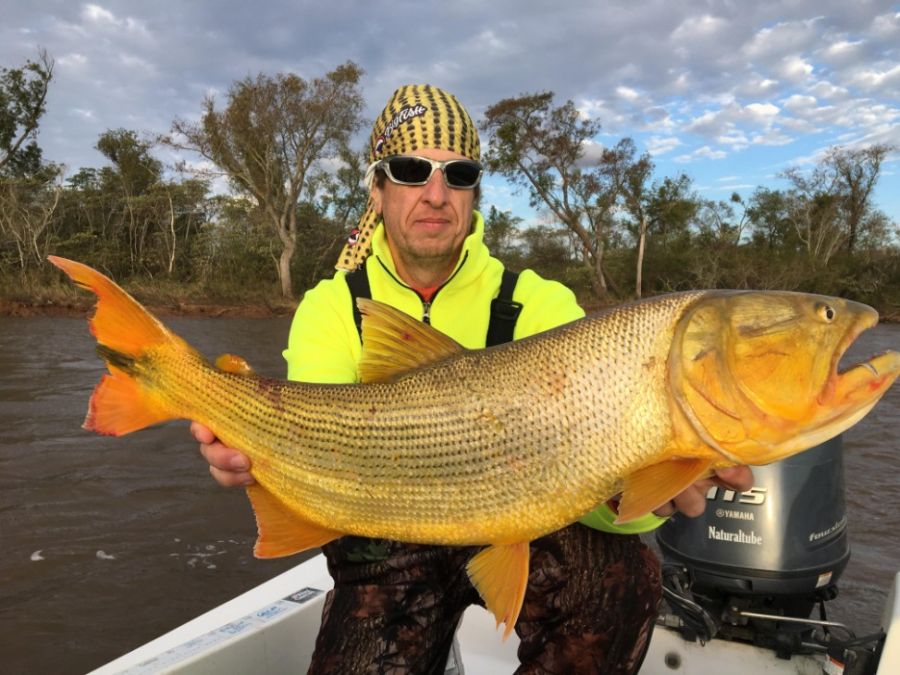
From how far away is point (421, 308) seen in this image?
3000 millimetres

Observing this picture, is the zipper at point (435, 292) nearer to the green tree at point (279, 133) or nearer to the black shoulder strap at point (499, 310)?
the black shoulder strap at point (499, 310)

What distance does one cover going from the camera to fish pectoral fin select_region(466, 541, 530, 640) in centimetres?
195

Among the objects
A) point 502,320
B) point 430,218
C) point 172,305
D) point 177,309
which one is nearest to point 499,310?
point 502,320

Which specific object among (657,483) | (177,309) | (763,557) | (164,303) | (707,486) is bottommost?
(177,309)

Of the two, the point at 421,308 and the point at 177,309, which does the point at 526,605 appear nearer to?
the point at 421,308

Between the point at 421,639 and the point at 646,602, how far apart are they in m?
0.84

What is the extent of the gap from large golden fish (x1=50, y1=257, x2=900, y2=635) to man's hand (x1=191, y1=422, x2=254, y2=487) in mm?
31

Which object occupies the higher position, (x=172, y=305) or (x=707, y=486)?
(x=707, y=486)

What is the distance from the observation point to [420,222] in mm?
2900

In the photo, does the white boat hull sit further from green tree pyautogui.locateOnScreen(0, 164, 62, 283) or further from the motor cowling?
green tree pyautogui.locateOnScreen(0, 164, 62, 283)

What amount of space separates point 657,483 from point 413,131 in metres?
1.97

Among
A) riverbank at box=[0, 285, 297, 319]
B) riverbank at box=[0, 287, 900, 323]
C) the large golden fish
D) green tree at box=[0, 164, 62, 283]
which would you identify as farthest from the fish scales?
green tree at box=[0, 164, 62, 283]

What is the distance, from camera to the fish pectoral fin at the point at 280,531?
225cm

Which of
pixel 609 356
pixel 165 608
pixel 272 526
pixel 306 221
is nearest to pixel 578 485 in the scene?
pixel 609 356
